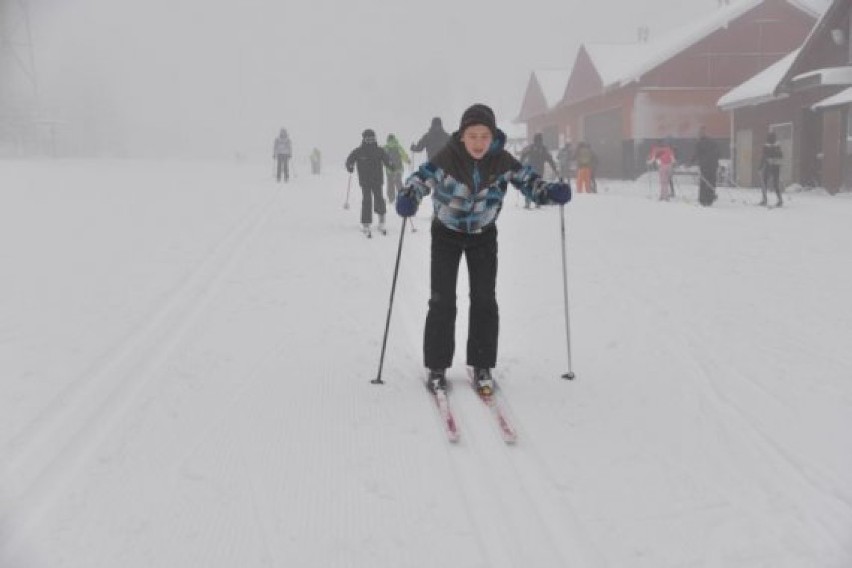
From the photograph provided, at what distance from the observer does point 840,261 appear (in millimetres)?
9492

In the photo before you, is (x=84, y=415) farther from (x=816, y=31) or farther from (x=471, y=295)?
(x=816, y=31)

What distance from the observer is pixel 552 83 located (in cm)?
4362

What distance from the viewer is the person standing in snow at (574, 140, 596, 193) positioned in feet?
74.0

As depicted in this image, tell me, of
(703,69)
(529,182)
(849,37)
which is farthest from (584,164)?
(529,182)

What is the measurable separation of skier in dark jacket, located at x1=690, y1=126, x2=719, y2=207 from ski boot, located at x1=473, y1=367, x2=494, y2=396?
14.0 meters

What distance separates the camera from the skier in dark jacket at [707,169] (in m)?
17.5

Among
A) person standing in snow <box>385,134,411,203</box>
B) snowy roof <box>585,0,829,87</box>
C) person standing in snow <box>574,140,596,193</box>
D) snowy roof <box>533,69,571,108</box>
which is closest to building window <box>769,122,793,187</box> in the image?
person standing in snow <box>574,140,596,193</box>

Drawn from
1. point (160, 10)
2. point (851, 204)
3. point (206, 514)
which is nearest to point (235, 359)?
point (206, 514)

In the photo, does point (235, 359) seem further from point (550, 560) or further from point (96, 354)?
point (550, 560)

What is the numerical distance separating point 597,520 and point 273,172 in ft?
95.8

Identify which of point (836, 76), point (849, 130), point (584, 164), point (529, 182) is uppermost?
point (836, 76)

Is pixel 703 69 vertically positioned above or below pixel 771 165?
above

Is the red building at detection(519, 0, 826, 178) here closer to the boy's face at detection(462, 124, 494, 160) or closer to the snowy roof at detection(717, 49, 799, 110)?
the snowy roof at detection(717, 49, 799, 110)

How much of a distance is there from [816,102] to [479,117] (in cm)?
2126
